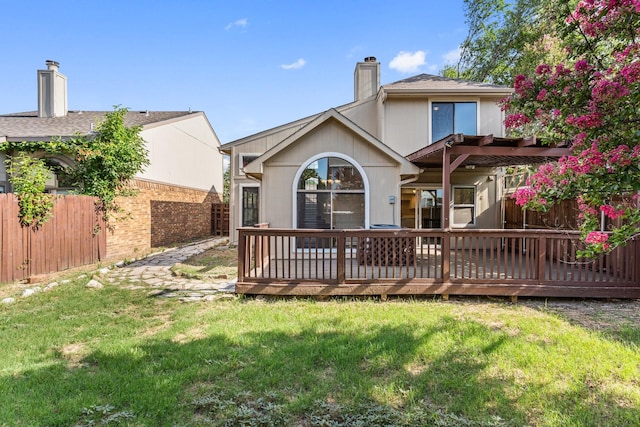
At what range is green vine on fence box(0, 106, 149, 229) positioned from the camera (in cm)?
1009

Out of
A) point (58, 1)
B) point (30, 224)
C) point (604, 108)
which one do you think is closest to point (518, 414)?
point (604, 108)

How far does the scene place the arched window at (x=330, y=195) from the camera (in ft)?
29.0

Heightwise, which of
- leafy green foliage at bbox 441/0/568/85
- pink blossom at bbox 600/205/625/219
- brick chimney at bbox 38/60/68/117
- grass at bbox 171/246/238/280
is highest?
leafy green foliage at bbox 441/0/568/85

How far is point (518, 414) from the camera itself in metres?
2.78

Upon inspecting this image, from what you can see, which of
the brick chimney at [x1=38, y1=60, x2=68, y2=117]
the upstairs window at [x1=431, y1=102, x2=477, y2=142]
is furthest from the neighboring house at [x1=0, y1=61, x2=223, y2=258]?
the upstairs window at [x1=431, y1=102, x2=477, y2=142]

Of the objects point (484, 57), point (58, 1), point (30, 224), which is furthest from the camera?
point (484, 57)

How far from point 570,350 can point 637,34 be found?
3.33m

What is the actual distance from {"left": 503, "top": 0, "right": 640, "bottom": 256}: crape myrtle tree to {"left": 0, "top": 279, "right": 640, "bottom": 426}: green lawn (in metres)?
1.46

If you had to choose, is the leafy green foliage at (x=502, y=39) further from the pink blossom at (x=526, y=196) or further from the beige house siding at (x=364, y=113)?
the pink blossom at (x=526, y=196)

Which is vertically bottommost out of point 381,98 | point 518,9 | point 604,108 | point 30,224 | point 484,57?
point 30,224

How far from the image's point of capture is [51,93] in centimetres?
1369

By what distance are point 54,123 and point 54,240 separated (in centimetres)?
700

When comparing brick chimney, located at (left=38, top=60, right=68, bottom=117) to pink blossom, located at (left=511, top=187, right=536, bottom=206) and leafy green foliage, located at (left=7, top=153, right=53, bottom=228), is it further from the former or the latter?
pink blossom, located at (left=511, top=187, right=536, bottom=206)

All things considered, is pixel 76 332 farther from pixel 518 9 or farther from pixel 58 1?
pixel 518 9
